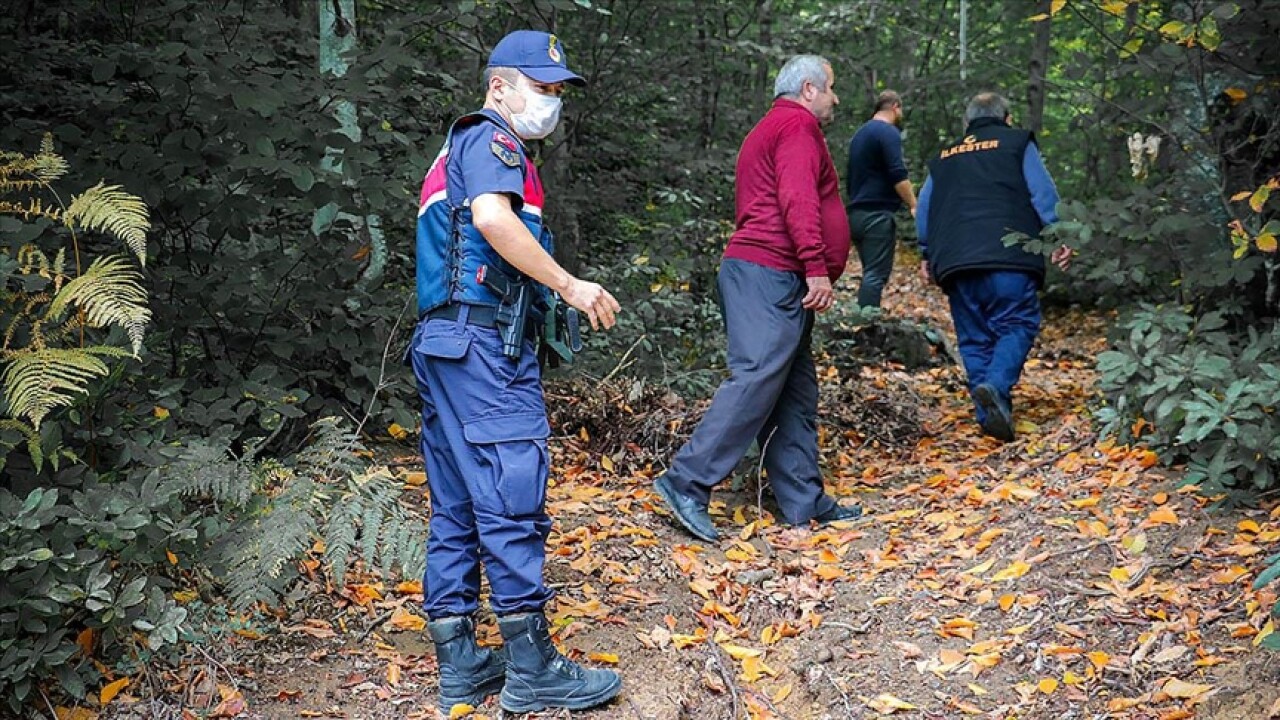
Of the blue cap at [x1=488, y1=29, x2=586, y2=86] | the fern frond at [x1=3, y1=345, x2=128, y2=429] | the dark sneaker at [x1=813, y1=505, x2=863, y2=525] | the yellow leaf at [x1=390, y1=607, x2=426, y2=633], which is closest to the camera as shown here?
the fern frond at [x1=3, y1=345, x2=128, y2=429]

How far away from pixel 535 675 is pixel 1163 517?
2.82 metres

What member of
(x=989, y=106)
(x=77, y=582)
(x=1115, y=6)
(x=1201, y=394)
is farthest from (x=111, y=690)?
(x=989, y=106)

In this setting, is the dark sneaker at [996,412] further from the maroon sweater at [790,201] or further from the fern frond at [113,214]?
the fern frond at [113,214]

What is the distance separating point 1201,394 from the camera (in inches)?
176

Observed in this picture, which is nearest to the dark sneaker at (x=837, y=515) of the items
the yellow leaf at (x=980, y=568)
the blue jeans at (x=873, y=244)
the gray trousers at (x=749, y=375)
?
A: the gray trousers at (x=749, y=375)

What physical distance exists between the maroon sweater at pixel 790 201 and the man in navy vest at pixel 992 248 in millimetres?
1974

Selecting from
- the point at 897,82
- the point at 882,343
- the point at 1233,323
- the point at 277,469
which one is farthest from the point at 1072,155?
the point at 277,469

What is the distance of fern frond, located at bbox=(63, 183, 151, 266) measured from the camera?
118 inches

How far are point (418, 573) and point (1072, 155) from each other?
14.4 meters

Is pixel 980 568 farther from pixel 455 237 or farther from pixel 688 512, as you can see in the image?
pixel 455 237

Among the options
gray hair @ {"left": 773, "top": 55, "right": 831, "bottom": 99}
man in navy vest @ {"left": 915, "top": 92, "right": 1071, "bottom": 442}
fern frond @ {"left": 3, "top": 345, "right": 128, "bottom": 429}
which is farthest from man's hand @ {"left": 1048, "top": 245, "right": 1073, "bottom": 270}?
fern frond @ {"left": 3, "top": 345, "right": 128, "bottom": 429}

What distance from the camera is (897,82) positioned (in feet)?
63.0

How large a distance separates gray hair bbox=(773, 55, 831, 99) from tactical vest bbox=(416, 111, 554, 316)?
2.16 meters

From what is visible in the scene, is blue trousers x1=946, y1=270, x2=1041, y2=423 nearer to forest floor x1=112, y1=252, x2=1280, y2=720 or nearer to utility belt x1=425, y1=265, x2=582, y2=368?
forest floor x1=112, y1=252, x2=1280, y2=720
